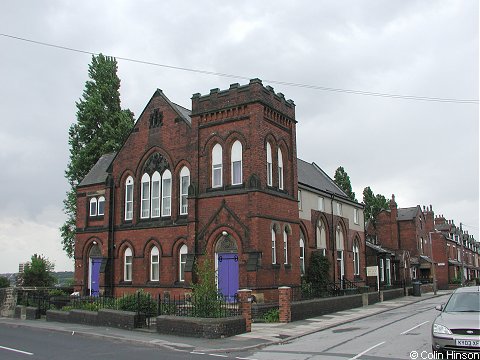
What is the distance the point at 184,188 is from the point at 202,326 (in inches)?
510

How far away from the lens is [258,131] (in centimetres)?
2486

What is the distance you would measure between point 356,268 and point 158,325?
2533cm

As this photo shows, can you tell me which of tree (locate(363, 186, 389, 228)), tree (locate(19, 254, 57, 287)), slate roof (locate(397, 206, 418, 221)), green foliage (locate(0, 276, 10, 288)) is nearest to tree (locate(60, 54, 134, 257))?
tree (locate(19, 254, 57, 287))

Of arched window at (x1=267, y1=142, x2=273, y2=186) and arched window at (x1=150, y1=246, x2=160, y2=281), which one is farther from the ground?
arched window at (x1=267, y1=142, x2=273, y2=186)

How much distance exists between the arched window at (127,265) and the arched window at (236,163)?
33.7 ft

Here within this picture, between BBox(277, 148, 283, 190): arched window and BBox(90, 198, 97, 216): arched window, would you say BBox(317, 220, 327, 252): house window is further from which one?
BBox(90, 198, 97, 216): arched window

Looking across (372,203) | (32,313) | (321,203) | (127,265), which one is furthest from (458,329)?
(372,203)

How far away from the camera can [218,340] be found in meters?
16.9

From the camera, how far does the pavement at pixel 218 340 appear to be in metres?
15.8

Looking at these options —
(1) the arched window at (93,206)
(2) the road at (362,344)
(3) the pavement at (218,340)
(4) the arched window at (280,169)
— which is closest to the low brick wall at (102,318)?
(3) the pavement at (218,340)

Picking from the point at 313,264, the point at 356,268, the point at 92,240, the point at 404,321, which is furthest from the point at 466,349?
the point at 356,268

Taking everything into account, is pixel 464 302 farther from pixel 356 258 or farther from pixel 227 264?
pixel 356 258

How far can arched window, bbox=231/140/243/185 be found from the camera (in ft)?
83.4

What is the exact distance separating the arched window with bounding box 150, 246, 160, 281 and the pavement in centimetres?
719
